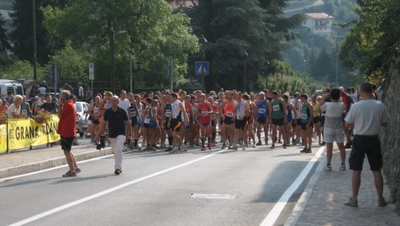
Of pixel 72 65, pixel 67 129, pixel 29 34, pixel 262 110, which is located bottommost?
pixel 262 110

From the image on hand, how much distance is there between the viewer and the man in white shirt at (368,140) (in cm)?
1195

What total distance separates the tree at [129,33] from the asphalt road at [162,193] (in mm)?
29445

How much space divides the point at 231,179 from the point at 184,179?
0.95 metres

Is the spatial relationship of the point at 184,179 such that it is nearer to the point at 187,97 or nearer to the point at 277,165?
the point at 277,165

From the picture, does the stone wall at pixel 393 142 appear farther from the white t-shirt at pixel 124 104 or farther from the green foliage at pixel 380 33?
the white t-shirt at pixel 124 104

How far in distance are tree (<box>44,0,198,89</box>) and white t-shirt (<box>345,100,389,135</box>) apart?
37.4m

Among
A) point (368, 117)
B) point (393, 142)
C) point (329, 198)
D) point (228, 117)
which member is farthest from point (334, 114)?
point (228, 117)

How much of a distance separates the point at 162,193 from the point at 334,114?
4.99 m

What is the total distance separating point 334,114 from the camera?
17.8 meters

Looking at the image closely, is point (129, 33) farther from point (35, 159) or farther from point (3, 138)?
point (35, 159)

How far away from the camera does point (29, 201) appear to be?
1352 centimetres

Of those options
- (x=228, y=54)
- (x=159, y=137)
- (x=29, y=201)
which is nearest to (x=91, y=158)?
(x=159, y=137)

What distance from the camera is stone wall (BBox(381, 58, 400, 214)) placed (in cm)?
1201

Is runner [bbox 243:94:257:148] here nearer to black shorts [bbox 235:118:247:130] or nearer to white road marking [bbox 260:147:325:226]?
black shorts [bbox 235:118:247:130]
